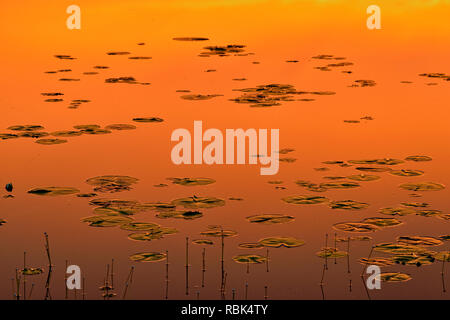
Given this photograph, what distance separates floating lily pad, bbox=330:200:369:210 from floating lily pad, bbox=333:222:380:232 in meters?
0.43

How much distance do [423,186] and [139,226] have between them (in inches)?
123

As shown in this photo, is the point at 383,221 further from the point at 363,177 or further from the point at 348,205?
the point at 363,177

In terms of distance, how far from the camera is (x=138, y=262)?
7.81m

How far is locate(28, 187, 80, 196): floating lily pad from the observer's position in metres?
9.58

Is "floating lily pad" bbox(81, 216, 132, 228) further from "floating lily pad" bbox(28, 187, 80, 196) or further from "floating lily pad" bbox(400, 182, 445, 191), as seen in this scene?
"floating lily pad" bbox(400, 182, 445, 191)

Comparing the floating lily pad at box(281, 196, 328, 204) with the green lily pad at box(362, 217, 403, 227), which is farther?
the floating lily pad at box(281, 196, 328, 204)

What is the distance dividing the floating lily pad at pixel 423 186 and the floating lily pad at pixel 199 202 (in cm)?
198

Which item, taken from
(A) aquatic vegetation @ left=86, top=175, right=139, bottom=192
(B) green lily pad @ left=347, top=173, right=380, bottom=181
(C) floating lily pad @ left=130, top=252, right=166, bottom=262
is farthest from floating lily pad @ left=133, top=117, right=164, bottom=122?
(C) floating lily pad @ left=130, top=252, right=166, bottom=262

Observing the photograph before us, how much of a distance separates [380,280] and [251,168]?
10.5 ft

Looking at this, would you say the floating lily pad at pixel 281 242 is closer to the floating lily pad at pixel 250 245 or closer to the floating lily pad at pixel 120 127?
the floating lily pad at pixel 250 245

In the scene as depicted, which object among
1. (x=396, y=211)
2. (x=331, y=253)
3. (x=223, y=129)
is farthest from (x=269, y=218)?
(x=223, y=129)

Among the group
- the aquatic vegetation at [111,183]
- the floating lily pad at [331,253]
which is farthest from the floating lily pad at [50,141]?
the floating lily pad at [331,253]

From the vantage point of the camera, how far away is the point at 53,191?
9656 millimetres
